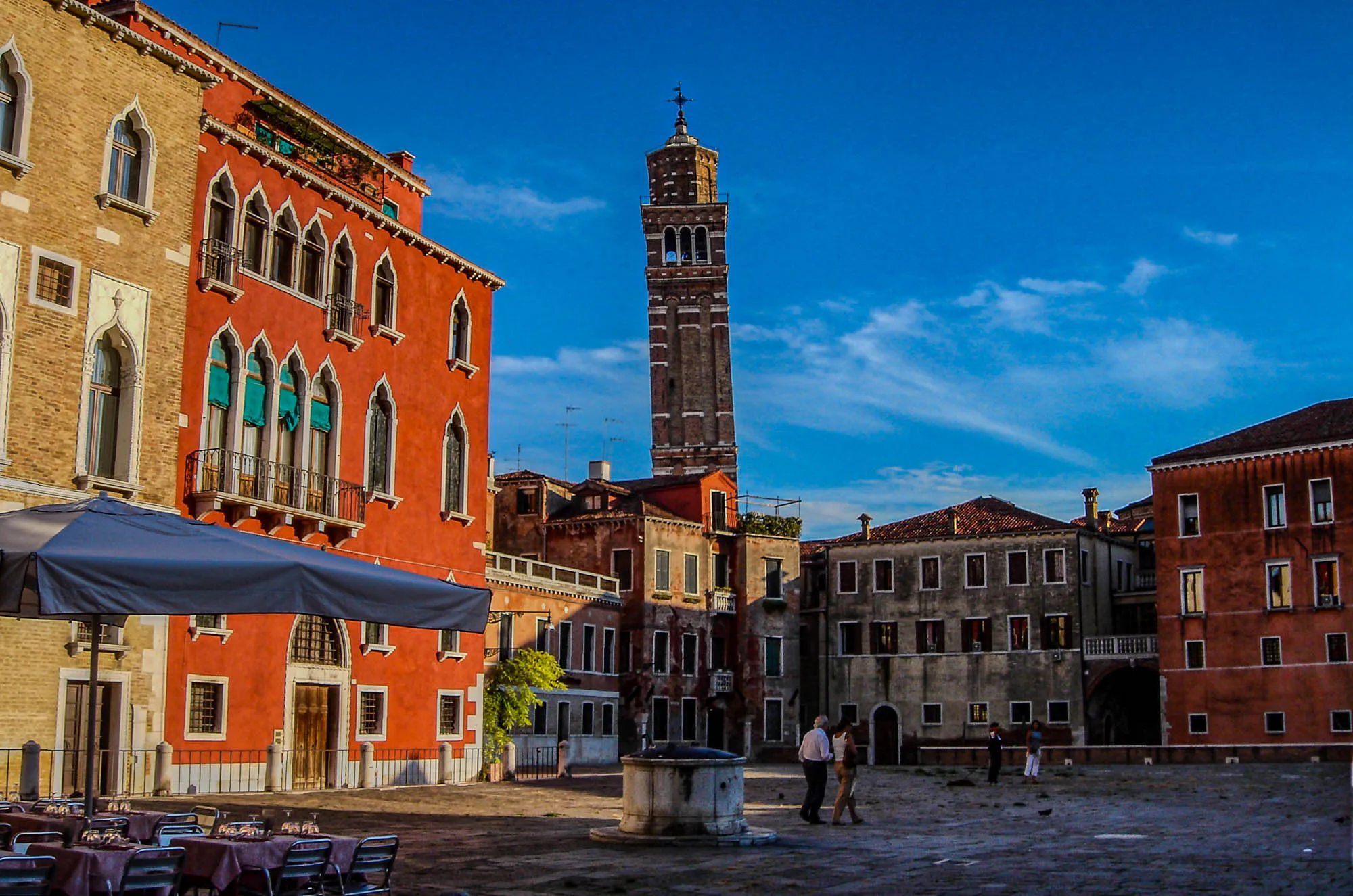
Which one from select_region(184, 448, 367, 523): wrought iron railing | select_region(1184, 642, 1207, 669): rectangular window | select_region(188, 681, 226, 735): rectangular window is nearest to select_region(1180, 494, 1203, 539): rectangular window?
select_region(1184, 642, 1207, 669): rectangular window

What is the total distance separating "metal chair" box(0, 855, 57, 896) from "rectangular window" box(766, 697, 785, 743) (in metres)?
48.8

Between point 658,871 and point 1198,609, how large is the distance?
133 feet

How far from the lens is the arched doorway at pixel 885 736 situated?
57.3 metres

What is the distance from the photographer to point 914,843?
1680cm

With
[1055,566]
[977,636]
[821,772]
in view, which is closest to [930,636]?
[977,636]

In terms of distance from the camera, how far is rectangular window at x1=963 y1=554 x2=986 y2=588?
57031mm

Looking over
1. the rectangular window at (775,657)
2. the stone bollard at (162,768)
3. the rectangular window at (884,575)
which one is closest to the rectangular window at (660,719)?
the rectangular window at (775,657)

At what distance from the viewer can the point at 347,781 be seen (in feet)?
89.1

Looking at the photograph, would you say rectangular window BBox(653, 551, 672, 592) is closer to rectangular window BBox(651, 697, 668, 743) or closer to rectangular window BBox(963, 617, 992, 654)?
rectangular window BBox(651, 697, 668, 743)

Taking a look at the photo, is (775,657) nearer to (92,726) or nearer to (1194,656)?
(1194,656)

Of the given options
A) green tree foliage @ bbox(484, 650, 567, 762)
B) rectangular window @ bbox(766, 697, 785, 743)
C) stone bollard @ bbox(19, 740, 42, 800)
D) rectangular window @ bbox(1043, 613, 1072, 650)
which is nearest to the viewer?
stone bollard @ bbox(19, 740, 42, 800)

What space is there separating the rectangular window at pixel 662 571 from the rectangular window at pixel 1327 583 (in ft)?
72.9

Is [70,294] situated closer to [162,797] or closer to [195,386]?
[195,386]

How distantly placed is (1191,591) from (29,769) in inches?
1588
